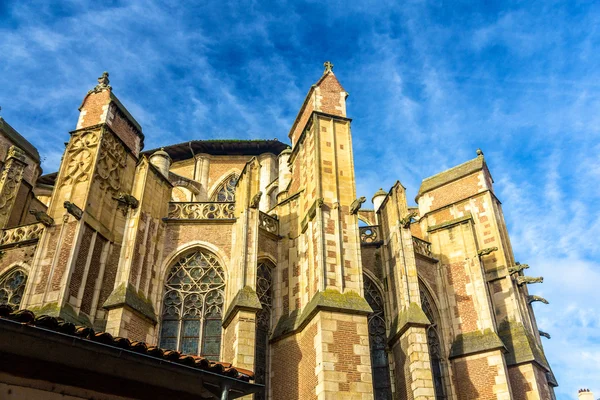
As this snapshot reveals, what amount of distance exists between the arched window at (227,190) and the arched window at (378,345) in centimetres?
1350

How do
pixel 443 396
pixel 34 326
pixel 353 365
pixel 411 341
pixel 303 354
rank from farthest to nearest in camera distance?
1. pixel 443 396
2. pixel 411 341
3. pixel 303 354
4. pixel 353 365
5. pixel 34 326

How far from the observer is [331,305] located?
12.8 m

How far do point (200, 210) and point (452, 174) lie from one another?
1089 cm

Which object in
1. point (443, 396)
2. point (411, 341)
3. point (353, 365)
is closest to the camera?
point (353, 365)

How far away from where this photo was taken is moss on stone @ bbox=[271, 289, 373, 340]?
503 inches

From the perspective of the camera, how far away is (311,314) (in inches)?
513

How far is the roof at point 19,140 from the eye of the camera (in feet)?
A: 71.0

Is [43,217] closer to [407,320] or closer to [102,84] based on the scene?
[102,84]

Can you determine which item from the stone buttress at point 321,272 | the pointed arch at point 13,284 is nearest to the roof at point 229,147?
the stone buttress at point 321,272

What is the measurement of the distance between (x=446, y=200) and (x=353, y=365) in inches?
445

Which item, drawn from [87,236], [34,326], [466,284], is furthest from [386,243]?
[34,326]

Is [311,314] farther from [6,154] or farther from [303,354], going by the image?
[6,154]

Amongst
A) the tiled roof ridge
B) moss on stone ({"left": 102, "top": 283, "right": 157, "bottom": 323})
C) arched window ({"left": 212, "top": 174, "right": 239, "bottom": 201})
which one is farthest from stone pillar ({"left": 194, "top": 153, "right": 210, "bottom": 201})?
the tiled roof ridge

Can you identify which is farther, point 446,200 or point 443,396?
point 446,200
